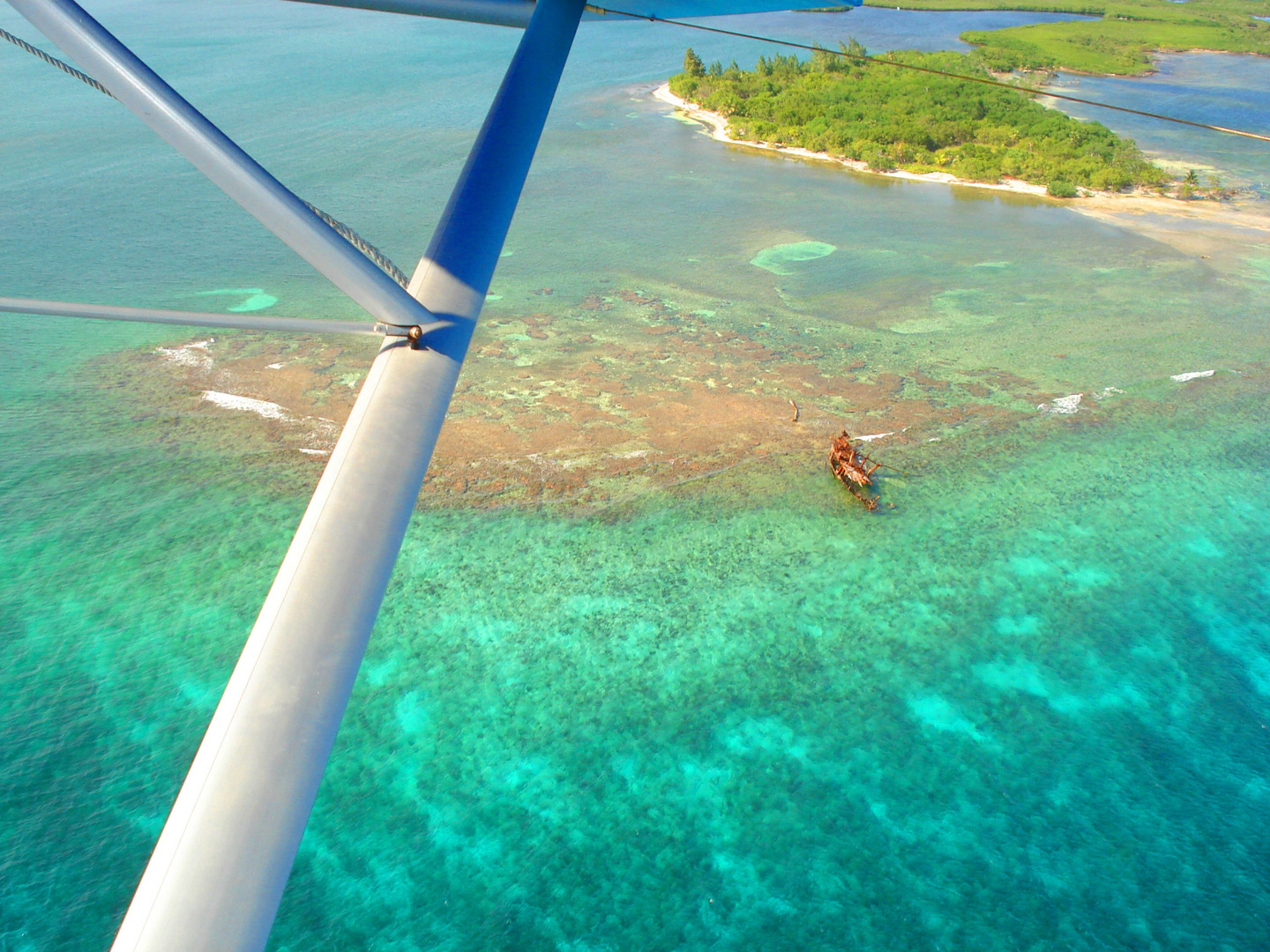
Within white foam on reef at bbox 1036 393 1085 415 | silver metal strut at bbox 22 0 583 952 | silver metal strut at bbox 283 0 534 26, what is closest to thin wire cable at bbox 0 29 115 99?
Answer: silver metal strut at bbox 22 0 583 952

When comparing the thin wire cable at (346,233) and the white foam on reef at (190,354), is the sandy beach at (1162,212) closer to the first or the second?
the white foam on reef at (190,354)

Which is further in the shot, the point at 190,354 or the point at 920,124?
the point at 920,124

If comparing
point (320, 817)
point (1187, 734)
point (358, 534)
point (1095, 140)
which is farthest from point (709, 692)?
point (1095, 140)

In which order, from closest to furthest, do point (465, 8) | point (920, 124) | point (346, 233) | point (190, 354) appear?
point (346, 233) → point (465, 8) → point (190, 354) → point (920, 124)

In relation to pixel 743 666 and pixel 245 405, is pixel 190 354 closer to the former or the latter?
pixel 245 405

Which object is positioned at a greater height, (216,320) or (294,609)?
(216,320)

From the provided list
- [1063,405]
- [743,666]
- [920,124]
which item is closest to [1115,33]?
[920,124]
